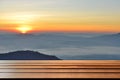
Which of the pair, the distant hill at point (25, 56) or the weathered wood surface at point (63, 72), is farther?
the distant hill at point (25, 56)

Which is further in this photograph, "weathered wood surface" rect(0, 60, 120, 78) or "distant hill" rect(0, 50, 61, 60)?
"distant hill" rect(0, 50, 61, 60)

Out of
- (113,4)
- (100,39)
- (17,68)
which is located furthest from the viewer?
(100,39)

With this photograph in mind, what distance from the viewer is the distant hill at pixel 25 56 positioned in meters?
2.22

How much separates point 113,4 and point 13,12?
0.97 metres

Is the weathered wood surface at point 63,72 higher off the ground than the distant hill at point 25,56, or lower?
lower

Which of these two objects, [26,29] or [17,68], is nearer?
[17,68]

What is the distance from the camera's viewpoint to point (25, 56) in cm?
223

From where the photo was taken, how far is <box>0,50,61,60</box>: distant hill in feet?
7.29

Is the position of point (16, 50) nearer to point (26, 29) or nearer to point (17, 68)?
point (26, 29)

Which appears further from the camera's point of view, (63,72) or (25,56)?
(25,56)

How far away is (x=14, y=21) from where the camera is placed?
7.97 feet

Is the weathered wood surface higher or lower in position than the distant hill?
lower

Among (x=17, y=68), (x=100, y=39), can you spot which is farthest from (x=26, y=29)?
(x=17, y=68)

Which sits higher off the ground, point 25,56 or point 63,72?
point 25,56
